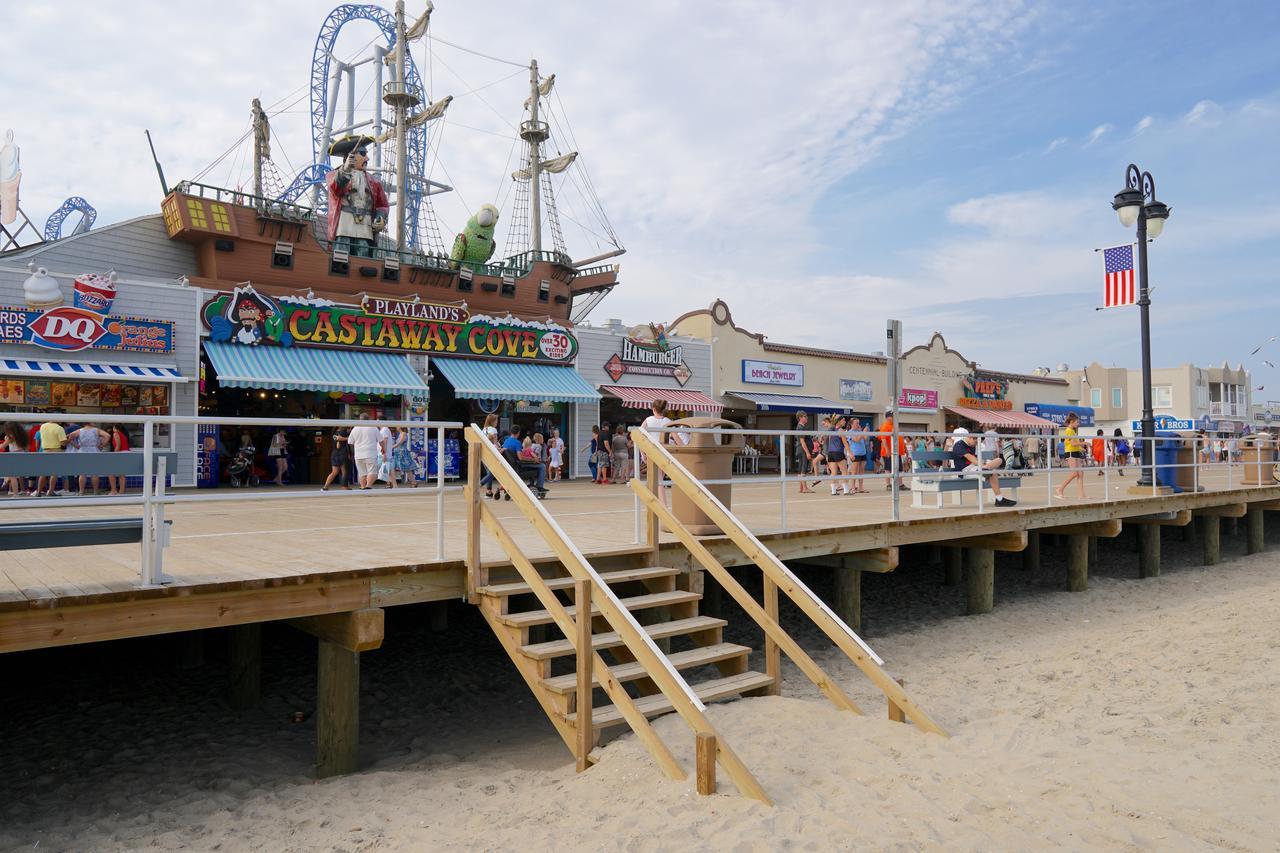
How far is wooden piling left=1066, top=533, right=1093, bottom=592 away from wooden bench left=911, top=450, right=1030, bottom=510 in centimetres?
150

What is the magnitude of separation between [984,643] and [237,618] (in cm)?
730

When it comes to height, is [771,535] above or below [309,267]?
below

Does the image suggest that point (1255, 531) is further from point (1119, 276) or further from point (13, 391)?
point (13, 391)

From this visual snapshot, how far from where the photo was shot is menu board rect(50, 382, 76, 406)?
595 inches

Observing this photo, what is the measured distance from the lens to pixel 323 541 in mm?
7160

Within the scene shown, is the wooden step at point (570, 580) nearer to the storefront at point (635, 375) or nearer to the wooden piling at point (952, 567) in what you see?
the wooden piling at point (952, 567)

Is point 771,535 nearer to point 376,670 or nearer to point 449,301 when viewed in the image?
point 376,670

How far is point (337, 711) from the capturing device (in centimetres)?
575

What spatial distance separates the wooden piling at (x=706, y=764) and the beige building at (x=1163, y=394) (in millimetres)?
57639

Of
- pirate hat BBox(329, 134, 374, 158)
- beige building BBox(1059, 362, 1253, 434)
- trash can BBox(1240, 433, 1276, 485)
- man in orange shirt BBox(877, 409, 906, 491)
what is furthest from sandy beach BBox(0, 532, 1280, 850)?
beige building BBox(1059, 362, 1253, 434)

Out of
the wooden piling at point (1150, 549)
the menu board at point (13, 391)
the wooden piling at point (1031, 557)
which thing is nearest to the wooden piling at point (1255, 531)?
the wooden piling at point (1150, 549)

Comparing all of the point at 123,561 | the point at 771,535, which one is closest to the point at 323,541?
the point at 123,561

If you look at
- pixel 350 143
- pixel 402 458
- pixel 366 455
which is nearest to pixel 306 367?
pixel 402 458

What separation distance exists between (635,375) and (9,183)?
53.6ft
